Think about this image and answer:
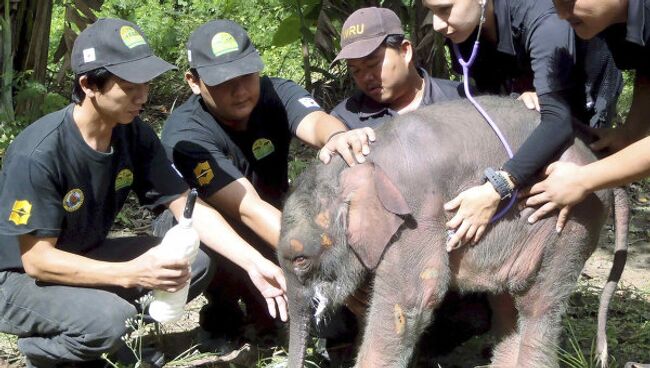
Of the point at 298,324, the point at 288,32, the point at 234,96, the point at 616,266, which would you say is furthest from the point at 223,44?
the point at 288,32

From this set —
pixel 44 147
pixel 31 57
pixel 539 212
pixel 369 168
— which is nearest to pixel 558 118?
pixel 539 212

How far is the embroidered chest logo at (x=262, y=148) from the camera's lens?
531 cm

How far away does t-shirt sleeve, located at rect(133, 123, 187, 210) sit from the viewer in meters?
4.97

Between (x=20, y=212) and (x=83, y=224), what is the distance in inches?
17.2

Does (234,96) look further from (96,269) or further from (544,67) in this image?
(544,67)

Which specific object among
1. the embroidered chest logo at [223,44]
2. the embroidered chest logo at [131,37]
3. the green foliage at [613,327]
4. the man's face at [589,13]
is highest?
the man's face at [589,13]

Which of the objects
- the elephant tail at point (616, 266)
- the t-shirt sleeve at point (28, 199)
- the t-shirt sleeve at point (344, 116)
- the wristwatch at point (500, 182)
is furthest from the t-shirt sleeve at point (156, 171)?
the elephant tail at point (616, 266)

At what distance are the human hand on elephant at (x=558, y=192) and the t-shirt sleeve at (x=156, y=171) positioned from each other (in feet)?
5.90

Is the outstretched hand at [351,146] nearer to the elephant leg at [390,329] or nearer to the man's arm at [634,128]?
the elephant leg at [390,329]

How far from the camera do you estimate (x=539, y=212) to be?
170 inches

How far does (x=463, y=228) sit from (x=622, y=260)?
104 cm

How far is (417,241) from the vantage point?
4.18 meters

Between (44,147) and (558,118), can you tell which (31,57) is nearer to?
(44,147)

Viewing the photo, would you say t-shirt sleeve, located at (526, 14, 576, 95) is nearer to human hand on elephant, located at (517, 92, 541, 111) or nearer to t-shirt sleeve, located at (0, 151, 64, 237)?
human hand on elephant, located at (517, 92, 541, 111)
